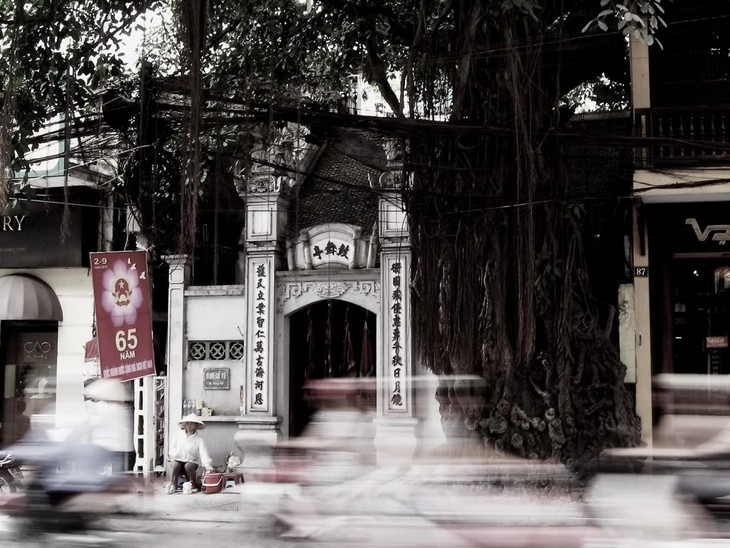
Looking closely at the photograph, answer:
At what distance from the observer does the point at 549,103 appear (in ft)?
24.9

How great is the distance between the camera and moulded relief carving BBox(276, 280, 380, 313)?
417 inches

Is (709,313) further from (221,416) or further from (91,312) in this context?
(91,312)

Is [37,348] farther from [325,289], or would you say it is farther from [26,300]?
[325,289]

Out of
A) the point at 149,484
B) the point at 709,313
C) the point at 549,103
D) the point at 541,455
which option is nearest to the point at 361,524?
the point at 541,455

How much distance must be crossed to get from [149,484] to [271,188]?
4030 millimetres

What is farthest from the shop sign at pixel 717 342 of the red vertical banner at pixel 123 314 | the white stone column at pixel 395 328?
the red vertical banner at pixel 123 314

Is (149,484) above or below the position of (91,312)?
below

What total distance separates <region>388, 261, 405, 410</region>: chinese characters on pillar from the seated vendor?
242 cm

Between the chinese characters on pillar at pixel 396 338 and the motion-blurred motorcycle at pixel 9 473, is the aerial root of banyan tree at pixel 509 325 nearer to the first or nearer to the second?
the chinese characters on pillar at pixel 396 338

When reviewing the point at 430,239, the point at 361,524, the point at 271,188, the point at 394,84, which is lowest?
the point at 361,524

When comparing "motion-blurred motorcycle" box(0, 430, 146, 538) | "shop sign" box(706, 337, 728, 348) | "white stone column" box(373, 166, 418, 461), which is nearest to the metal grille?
"white stone column" box(373, 166, 418, 461)

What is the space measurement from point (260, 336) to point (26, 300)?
387 centimetres

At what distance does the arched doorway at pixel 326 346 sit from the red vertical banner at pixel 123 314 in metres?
1.91

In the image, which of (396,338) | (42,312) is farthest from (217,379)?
(42,312)
